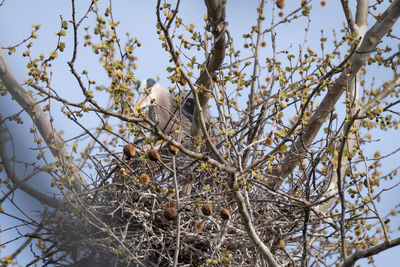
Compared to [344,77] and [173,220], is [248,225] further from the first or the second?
[344,77]

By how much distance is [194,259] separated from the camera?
3889mm

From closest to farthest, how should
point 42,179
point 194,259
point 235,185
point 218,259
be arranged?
point 42,179 < point 235,185 < point 218,259 < point 194,259

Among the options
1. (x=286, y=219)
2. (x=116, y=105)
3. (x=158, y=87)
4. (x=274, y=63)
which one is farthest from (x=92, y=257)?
(x=158, y=87)

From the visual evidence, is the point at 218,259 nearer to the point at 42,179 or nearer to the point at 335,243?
the point at 335,243

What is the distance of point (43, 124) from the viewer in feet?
12.7

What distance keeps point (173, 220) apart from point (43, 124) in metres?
1.17

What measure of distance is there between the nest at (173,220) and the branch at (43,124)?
0.17 metres

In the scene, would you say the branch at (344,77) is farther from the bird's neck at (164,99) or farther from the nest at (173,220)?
the bird's neck at (164,99)

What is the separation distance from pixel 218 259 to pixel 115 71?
142 cm

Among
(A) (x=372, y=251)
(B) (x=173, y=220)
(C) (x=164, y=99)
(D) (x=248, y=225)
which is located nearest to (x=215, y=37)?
(B) (x=173, y=220)

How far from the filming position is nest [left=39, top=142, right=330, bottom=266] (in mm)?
3576

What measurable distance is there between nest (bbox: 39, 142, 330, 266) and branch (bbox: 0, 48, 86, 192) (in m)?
0.17

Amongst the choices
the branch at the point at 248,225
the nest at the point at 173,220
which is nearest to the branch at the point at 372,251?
the branch at the point at 248,225

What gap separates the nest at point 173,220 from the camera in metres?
3.58
